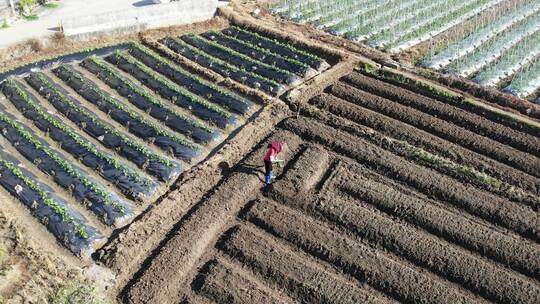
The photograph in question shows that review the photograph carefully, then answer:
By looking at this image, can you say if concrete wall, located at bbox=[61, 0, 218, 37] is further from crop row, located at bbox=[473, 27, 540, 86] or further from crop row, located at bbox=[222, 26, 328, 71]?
crop row, located at bbox=[473, 27, 540, 86]

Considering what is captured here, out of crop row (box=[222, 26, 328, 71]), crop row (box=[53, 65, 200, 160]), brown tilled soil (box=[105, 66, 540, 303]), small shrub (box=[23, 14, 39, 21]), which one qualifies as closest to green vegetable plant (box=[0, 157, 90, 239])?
brown tilled soil (box=[105, 66, 540, 303])

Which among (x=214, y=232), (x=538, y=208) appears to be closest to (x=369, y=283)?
(x=214, y=232)

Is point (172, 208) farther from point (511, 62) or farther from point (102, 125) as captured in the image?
point (511, 62)

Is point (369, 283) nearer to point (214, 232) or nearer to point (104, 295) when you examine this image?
point (214, 232)

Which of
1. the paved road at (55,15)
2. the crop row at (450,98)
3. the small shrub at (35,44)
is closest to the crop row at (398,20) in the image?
the crop row at (450,98)

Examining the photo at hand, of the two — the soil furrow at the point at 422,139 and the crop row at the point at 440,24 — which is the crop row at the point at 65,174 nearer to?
the soil furrow at the point at 422,139

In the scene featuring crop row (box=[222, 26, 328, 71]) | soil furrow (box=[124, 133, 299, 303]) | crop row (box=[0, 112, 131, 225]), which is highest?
crop row (box=[222, 26, 328, 71])
